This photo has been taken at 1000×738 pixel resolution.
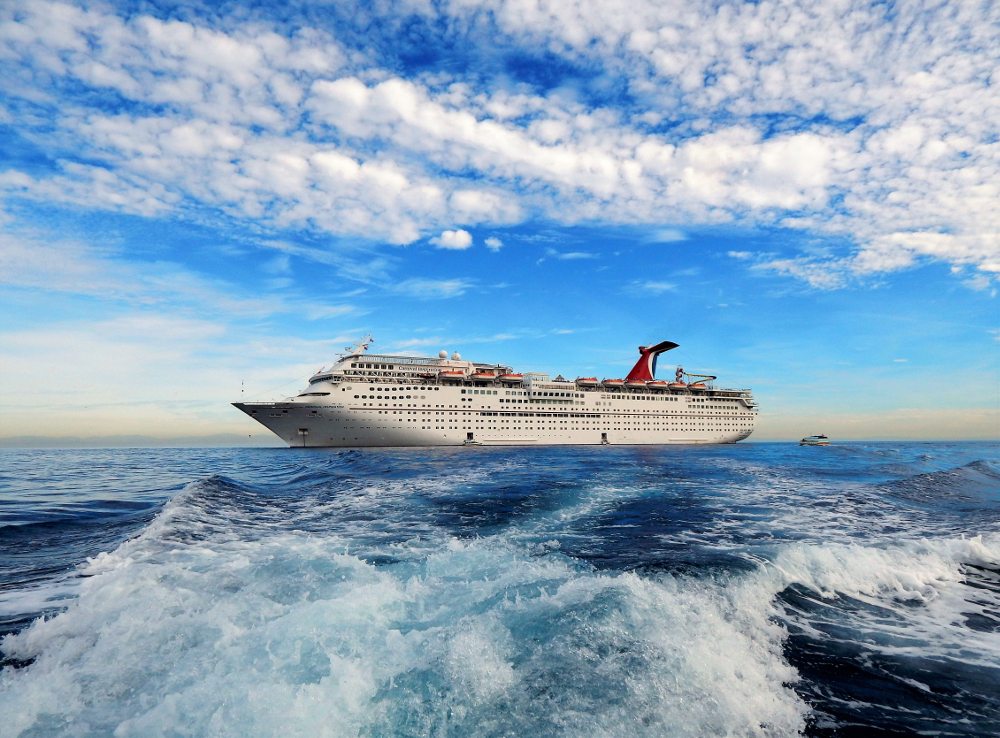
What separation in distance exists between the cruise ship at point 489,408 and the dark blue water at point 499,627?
40.9m

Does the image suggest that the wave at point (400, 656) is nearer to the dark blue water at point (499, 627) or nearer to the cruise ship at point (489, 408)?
the dark blue water at point (499, 627)

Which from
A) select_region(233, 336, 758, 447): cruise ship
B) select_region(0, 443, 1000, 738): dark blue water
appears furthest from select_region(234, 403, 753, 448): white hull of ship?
select_region(0, 443, 1000, 738): dark blue water

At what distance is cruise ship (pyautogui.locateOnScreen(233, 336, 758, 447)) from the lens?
51344 millimetres

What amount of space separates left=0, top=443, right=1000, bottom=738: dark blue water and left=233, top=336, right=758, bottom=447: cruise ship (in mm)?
40922

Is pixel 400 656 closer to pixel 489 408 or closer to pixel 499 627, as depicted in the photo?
pixel 499 627

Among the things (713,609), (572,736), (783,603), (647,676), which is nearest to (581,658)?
(647,676)

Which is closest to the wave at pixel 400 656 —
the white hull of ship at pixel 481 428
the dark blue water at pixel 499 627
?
the dark blue water at pixel 499 627

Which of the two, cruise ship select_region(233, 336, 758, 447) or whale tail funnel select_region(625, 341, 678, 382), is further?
whale tail funnel select_region(625, 341, 678, 382)

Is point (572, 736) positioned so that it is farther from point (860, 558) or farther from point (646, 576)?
point (860, 558)

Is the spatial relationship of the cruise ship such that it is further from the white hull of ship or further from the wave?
the wave

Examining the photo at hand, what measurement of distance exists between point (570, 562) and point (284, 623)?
4.57m

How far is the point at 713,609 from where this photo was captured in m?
5.60

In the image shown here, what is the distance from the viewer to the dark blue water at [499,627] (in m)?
3.63

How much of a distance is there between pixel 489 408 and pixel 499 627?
53.9 meters
